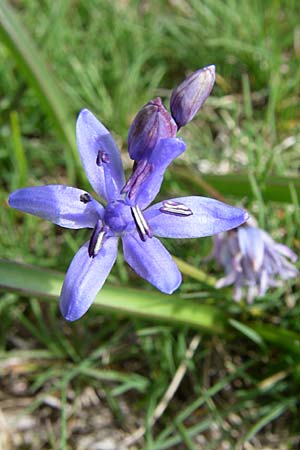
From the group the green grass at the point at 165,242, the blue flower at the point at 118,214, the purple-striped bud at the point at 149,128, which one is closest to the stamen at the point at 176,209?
the blue flower at the point at 118,214

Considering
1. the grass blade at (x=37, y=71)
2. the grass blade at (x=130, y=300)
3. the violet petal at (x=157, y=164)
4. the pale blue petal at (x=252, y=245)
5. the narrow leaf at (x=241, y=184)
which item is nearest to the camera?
the violet petal at (x=157, y=164)

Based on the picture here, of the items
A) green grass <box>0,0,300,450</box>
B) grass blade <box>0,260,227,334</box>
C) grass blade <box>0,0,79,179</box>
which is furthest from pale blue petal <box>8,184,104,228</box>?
grass blade <box>0,0,79,179</box>

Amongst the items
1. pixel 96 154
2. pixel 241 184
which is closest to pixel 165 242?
pixel 241 184

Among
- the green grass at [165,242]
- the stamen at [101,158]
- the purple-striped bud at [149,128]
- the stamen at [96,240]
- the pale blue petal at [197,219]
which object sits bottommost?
the green grass at [165,242]

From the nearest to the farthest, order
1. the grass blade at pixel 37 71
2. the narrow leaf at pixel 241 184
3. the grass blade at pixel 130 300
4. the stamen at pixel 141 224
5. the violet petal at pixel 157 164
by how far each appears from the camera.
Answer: the violet petal at pixel 157 164, the stamen at pixel 141 224, the grass blade at pixel 130 300, the narrow leaf at pixel 241 184, the grass blade at pixel 37 71

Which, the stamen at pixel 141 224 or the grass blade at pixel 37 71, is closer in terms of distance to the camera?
the stamen at pixel 141 224

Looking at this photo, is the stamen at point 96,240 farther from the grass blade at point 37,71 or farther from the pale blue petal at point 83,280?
the grass blade at point 37,71

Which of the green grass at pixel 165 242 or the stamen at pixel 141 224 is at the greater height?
the stamen at pixel 141 224
